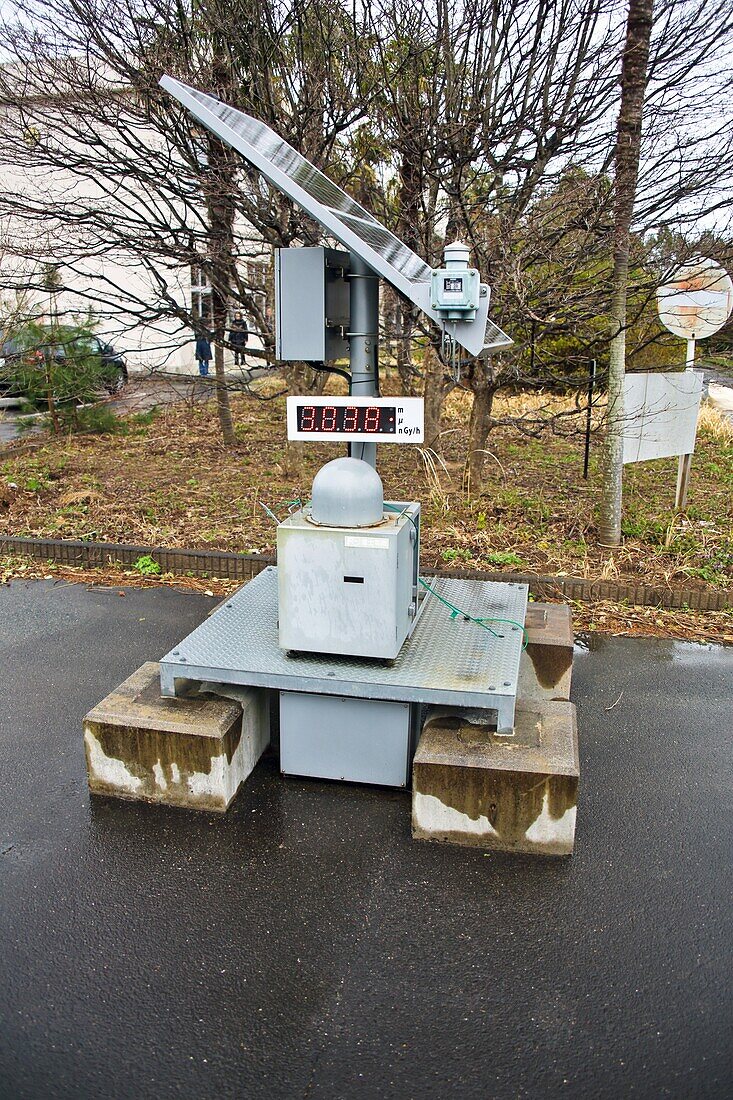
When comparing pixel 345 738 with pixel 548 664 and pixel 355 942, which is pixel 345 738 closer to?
pixel 355 942

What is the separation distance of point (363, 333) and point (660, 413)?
4258 millimetres

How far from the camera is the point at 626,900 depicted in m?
3.57

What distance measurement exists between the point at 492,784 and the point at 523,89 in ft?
22.1

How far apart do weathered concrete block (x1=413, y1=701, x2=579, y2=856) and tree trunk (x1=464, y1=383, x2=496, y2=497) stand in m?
5.28

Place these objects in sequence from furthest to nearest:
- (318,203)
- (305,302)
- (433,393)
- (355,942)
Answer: (433,393) < (305,302) < (318,203) < (355,942)

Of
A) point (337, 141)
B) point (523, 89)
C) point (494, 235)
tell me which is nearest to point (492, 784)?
point (494, 235)

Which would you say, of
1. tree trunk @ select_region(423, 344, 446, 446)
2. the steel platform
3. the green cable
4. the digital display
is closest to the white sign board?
tree trunk @ select_region(423, 344, 446, 446)

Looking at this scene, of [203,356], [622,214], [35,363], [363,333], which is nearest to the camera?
[363,333]

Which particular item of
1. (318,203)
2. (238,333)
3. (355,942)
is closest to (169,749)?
(355,942)

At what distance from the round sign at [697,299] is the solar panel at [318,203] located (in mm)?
3815

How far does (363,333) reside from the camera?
4.53m

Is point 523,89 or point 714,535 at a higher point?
point 523,89

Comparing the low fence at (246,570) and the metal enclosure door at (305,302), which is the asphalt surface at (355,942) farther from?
the metal enclosure door at (305,302)

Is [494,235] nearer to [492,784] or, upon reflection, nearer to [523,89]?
[523,89]
